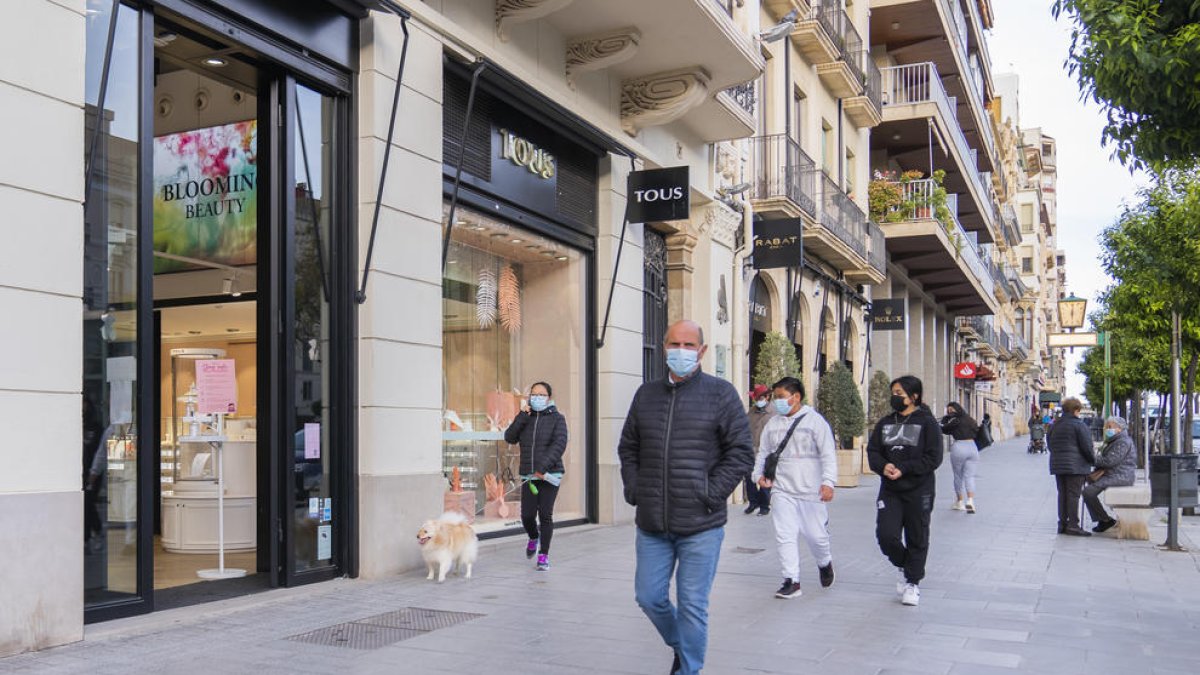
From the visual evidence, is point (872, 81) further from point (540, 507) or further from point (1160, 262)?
point (540, 507)

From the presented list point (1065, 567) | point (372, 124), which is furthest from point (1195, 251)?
point (372, 124)

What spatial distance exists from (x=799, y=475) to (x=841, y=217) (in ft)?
50.7

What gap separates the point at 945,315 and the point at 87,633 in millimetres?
42266

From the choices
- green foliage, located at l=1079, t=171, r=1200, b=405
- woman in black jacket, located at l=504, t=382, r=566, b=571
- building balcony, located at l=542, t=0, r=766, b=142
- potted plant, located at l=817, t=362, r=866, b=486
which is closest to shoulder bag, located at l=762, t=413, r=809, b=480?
woman in black jacket, located at l=504, t=382, r=566, b=571

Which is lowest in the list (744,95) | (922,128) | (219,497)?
(219,497)

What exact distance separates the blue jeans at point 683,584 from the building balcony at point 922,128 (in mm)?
24216

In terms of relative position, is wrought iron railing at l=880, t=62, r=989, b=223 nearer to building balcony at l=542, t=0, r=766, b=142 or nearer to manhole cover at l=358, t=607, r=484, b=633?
building balcony at l=542, t=0, r=766, b=142

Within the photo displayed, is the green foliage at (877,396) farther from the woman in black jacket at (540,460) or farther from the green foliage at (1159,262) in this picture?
the woman in black jacket at (540,460)

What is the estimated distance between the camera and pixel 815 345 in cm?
2403

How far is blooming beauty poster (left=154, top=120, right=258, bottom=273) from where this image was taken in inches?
394

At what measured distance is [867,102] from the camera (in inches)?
1027

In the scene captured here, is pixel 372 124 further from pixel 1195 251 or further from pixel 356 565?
pixel 1195 251

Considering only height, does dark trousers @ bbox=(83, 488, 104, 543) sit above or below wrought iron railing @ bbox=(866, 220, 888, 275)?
below

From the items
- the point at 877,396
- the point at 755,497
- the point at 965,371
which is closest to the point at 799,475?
the point at 755,497
